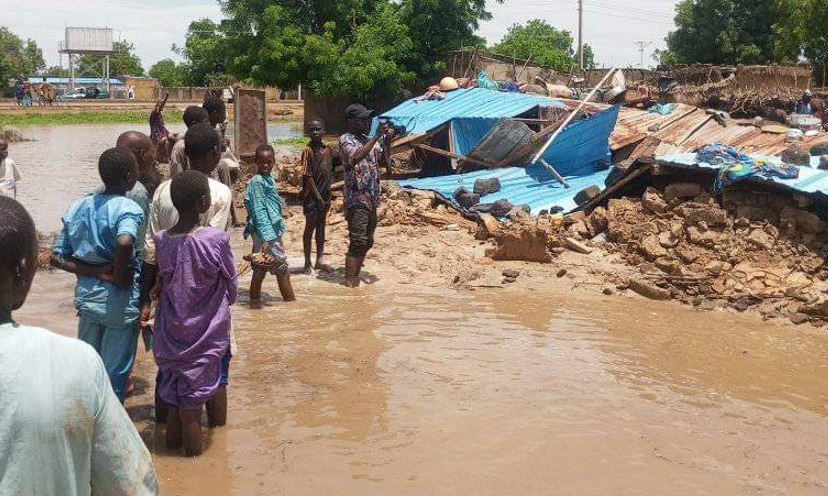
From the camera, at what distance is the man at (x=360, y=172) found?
7770 mm

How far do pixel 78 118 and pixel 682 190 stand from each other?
34.5 m

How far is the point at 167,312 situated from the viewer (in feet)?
13.2

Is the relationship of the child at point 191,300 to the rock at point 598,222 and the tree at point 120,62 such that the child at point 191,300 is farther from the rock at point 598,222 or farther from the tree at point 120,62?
the tree at point 120,62

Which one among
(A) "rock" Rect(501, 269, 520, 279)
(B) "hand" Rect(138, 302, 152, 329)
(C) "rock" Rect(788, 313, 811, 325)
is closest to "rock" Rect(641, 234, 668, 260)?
(A) "rock" Rect(501, 269, 520, 279)

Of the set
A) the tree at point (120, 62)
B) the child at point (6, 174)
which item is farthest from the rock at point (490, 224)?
the tree at point (120, 62)

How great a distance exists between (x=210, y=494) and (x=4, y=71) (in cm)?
5397

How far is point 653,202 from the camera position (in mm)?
9547

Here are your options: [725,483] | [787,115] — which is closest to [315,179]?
[725,483]

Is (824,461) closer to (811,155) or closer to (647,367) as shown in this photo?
(647,367)

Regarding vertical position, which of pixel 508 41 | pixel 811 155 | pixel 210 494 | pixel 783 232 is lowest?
pixel 210 494

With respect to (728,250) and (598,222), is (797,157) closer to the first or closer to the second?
(728,250)

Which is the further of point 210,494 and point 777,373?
point 777,373

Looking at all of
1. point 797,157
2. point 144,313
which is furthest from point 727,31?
point 144,313

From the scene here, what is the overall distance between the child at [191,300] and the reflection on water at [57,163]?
26.5 ft
